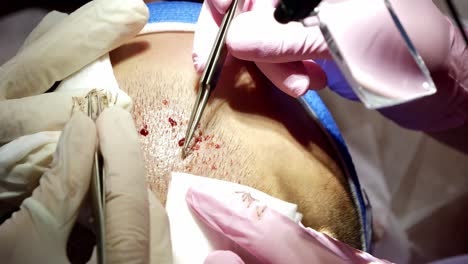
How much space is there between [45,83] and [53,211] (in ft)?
1.17

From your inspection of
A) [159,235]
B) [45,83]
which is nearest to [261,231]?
[159,235]

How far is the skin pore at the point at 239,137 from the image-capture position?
101cm

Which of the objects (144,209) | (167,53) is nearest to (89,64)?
(167,53)

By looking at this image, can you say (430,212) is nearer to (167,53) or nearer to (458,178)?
(458,178)

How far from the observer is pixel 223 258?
0.87 meters

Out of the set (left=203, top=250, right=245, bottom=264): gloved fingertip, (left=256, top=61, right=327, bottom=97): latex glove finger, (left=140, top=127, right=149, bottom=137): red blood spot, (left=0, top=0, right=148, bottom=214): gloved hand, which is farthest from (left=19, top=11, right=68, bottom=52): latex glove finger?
(left=203, top=250, right=245, bottom=264): gloved fingertip

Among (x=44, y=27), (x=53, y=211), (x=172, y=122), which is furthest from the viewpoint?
(x=44, y=27)

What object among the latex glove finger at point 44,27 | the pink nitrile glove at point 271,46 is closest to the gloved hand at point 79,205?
the pink nitrile glove at point 271,46

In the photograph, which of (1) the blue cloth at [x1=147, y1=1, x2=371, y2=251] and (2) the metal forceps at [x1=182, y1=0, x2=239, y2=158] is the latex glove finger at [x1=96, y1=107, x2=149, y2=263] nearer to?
(2) the metal forceps at [x1=182, y1=0, x2=239, y2=158]

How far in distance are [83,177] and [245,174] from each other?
1.13 ft

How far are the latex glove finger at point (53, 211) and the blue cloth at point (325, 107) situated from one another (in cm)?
53

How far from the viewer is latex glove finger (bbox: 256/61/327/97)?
1019mm

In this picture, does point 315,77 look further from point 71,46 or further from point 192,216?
point 71,46

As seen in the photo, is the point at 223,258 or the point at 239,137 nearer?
the point at 223,258
